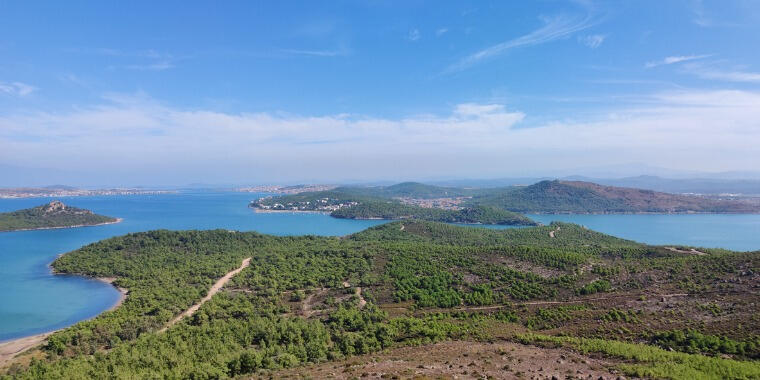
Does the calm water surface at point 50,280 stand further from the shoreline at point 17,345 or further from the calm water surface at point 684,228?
the calm water surface at point 684,228

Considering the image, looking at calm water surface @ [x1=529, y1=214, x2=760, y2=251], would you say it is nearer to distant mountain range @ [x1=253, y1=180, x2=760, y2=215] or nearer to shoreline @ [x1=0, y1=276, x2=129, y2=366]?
distant mountain range @ [x1=253, y1=180, x2=760, y2=215]

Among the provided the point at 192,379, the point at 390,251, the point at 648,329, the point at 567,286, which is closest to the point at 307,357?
the point at 192,379

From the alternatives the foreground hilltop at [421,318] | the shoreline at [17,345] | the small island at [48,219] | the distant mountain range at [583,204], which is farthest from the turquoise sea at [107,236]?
the distant mountain range at [583,204]

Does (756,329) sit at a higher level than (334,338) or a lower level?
higher

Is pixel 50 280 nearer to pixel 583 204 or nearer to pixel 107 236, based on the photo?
pixel 107 236

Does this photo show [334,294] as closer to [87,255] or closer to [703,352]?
[703,352]

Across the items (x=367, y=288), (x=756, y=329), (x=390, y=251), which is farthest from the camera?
(x=390, y=251)
